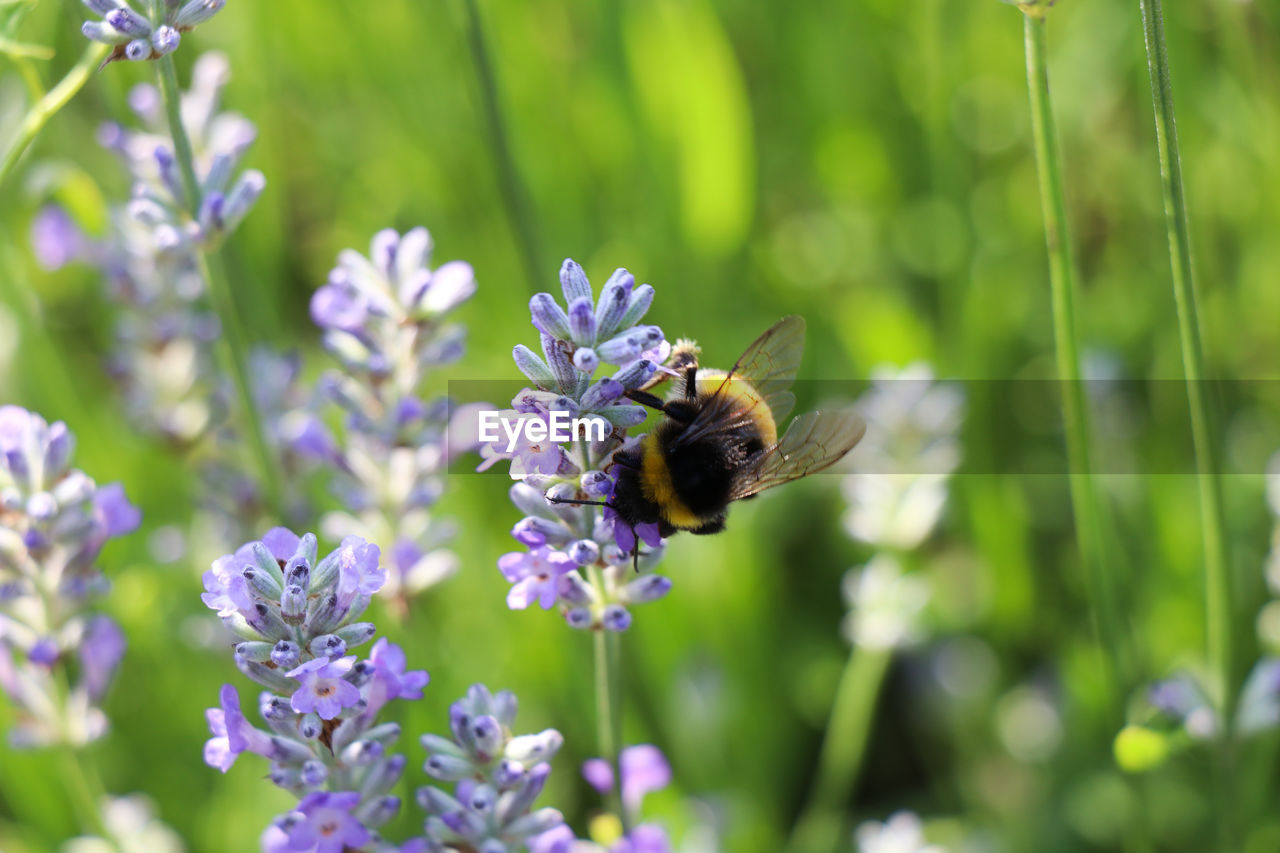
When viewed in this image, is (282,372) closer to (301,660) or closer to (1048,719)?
(301,660)

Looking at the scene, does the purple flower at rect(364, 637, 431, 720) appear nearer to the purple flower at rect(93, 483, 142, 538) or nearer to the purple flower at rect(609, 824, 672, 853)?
the purple flower at rect(609, 824, 672, 853)

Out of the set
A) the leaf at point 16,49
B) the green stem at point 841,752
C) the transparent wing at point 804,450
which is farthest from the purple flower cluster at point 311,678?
the green stem at point 841,752

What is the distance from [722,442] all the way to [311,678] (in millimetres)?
705

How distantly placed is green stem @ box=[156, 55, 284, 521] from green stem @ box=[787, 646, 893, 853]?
4.09 ft

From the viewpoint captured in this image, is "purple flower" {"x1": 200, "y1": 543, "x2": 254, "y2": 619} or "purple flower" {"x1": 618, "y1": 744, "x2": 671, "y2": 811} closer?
"purple flower" {"x1": 200, "y1": 543, "x2": 254, "y2": 619}

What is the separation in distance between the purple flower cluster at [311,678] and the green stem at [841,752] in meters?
1.34

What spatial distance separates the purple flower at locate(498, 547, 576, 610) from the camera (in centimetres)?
132

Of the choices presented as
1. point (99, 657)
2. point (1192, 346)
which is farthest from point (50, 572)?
point (1192, 346)

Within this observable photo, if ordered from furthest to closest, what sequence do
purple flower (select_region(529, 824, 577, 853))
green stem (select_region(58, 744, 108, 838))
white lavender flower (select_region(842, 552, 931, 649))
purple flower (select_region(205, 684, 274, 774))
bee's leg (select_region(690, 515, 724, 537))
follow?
white lavender flower (select_region(842, 552, 931, 649)) < green stem (select_region(58, 744, 108, 838)) < bee's leg (select_region(690, 515, 724, 537)) < purple flower (select_region(529, 824, 577, 853)) < purple flower (select_region(205, 684, 274, 774))

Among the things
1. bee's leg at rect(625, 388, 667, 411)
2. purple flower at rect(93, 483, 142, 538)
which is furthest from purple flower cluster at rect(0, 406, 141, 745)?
bee's leg at rect(625, 388, 667, 411)

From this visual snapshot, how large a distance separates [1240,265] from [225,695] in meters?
2.89

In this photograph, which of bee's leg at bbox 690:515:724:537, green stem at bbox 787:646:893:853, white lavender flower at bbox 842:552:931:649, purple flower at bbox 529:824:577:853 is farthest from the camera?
green stem at bbox 787:646:893:853

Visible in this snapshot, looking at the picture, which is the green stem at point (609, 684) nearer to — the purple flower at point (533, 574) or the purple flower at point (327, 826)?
the purple flower at point (533, 574)
